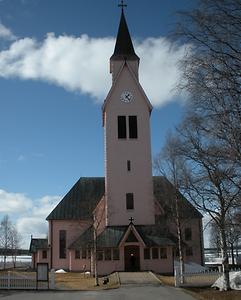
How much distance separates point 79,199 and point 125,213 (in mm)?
10755

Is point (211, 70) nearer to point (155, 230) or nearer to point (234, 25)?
point (234, 25)

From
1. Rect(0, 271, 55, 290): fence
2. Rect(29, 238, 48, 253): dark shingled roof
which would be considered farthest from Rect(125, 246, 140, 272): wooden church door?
Rect(0, 271, 55, 290): fence

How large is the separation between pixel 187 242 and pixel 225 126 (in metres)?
42.0

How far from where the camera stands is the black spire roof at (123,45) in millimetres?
53156

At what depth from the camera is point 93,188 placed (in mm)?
59562

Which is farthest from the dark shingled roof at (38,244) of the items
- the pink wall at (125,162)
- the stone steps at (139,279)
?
the stone steps at (139,279)

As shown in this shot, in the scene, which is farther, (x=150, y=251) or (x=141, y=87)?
(x=141, y=87)

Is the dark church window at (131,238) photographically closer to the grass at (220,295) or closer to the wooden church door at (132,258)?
the wooden church door at (132,258)

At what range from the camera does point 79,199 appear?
57.8 metres

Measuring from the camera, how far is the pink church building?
45.5m

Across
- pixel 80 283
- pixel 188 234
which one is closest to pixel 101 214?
pixel 188 234

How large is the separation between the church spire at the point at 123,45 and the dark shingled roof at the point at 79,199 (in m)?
16.6

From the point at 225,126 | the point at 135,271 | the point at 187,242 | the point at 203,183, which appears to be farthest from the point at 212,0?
the point at 187,242

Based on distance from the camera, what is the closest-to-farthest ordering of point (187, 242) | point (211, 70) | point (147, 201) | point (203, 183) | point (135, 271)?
point (211, 70), point (203, 183), point (135, 271), point (147, 201), point (187, 242)
